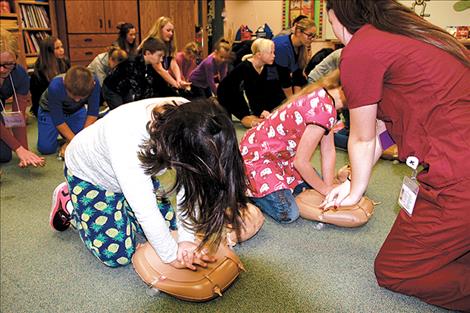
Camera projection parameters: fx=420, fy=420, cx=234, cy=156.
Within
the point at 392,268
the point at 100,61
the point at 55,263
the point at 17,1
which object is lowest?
the point at 55,263

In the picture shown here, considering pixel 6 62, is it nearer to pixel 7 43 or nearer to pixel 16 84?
pixel 7 43

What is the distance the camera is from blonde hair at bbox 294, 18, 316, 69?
3426 mm

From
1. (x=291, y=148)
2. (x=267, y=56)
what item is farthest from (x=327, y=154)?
(x=267, y=56)

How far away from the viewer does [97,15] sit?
482cm

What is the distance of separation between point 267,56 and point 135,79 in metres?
1.01

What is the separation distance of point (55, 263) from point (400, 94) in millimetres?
1310

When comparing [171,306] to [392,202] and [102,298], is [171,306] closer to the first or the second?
[102,298]

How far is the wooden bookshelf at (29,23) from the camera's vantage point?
13.4 feet

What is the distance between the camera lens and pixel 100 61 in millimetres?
3676

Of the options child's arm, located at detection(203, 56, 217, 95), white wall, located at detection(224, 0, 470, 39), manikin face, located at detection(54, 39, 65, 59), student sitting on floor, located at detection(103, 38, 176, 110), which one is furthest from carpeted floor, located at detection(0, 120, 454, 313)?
white wall, located at detection(224, 0, 470, 39)

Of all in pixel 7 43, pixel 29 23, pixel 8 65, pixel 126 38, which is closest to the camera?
pixel 7 43

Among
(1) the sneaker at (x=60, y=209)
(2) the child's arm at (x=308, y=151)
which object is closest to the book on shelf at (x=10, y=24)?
(1) the sneaker at (x=60, y=209)

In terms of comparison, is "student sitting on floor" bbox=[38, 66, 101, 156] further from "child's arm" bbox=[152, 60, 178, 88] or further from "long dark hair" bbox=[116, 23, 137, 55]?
"long dark hair" bbox=[116, 23, 137, 55]

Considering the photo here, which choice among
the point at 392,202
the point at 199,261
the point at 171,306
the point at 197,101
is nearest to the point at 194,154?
the point at 197,101
